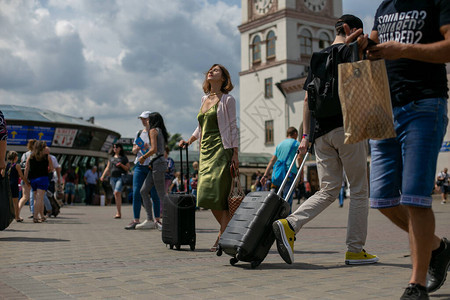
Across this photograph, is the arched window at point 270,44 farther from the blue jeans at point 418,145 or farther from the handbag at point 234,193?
the blue jeans at point 418,145

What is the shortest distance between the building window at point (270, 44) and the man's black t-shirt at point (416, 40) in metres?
53.2

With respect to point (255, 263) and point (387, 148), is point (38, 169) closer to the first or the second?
point (255, 263)

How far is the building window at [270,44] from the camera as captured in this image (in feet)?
186

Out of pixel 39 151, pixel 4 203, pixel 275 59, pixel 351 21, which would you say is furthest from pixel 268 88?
pixel 351 21

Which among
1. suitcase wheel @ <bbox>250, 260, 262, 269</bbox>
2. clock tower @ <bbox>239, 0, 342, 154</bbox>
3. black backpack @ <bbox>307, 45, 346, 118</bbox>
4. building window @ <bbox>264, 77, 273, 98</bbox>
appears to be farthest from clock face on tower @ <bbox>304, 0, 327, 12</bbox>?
suitcase wheel @ <bbox>250, 260, 262, 269</bbox>

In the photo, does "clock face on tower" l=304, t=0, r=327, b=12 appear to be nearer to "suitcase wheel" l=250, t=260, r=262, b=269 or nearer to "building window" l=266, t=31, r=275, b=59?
"building window" l=266, t=31, r=275, b=59

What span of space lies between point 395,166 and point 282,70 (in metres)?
51.7

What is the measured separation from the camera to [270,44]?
57.2m

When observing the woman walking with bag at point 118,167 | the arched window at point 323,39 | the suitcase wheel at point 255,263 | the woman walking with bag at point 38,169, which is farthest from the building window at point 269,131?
the suitcase wheel at point 255,263

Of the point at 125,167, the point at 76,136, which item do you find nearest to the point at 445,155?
the point at 76,136

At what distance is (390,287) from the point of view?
423cm

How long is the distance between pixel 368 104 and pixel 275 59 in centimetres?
5319

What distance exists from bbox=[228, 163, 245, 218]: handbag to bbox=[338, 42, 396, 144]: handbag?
293 centimetres

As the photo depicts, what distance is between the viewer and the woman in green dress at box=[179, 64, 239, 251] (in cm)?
659
